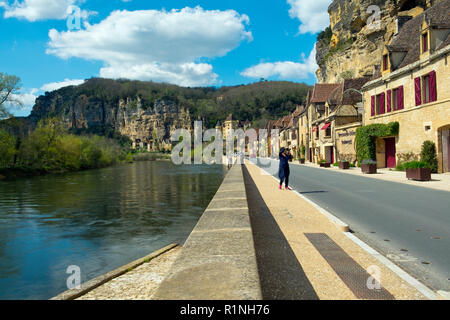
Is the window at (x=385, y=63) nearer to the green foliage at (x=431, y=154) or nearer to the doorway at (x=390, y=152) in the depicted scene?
the doorway at (x=390, y=152)

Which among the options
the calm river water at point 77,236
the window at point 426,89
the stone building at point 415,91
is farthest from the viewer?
the window at point 426,89

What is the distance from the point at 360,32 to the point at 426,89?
3060 centimetres

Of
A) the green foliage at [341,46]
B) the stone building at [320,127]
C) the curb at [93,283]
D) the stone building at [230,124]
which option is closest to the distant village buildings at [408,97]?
the stone building at [320,127]

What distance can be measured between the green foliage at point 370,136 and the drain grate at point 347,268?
23218 millimetres

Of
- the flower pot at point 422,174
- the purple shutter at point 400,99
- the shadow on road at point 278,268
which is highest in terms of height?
the purple shutter at point 400,99

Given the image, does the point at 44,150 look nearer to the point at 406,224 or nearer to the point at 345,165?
the point at 345,165

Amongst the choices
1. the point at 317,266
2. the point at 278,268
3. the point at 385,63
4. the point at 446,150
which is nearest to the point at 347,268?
the point at 317,266

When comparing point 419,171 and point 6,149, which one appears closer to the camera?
point 419,171

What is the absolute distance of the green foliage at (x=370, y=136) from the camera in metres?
26.7

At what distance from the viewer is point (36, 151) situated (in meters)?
48.8

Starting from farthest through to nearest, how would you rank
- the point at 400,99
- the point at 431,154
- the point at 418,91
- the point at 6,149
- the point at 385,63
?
the point at 6,149 < the point at 385,63 < the point at 400,99 < the point at 418,91 < the point at 431,154

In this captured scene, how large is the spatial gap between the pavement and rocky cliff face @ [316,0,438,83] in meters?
39.3

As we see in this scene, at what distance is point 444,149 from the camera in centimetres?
2145
